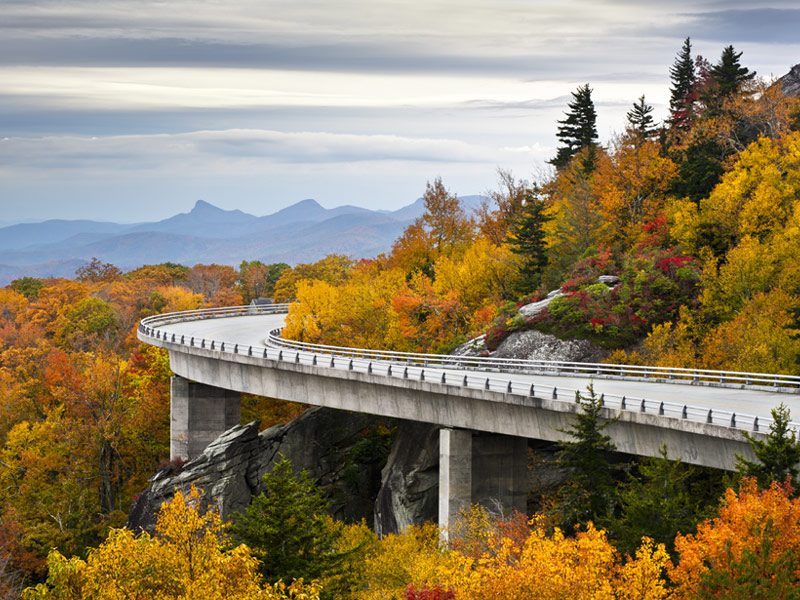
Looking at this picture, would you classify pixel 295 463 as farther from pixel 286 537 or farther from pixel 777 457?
pixel 777 457

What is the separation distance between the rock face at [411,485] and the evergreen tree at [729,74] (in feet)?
148

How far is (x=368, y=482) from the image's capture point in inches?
2434

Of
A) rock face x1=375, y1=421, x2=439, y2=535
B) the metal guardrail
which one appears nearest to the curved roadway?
the metal guardrail

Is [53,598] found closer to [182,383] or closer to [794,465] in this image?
[794,465]

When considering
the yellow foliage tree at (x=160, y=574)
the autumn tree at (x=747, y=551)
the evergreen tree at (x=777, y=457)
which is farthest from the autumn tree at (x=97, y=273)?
the autumn tree at (x=747, y=551)

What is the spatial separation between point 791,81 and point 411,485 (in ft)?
185

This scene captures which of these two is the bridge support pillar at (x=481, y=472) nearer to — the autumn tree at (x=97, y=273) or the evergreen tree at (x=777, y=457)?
the evergreen tree at (x=777, y=457)

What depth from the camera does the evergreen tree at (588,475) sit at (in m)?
35.3

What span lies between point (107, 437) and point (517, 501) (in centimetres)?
3550

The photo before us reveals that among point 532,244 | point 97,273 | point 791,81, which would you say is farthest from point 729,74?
point 97,273

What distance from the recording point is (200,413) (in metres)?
70.4

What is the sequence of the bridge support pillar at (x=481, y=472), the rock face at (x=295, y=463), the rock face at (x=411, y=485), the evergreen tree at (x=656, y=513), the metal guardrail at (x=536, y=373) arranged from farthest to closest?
the rock face at (x=295, y=463) → the rock face at (x=411, y=485) → the bridge support pillar at (x=481, y=472) → the metal guardrail at (x=536, y=373) → the evergreen tree at (x=656, y=513)

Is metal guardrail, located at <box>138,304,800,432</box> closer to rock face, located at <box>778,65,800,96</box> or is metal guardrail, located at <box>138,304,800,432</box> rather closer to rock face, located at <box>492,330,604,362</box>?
rock face, located at <box>492,330,604,362</box>

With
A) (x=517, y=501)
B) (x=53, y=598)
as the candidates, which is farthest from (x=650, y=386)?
(x=53, y=598)
